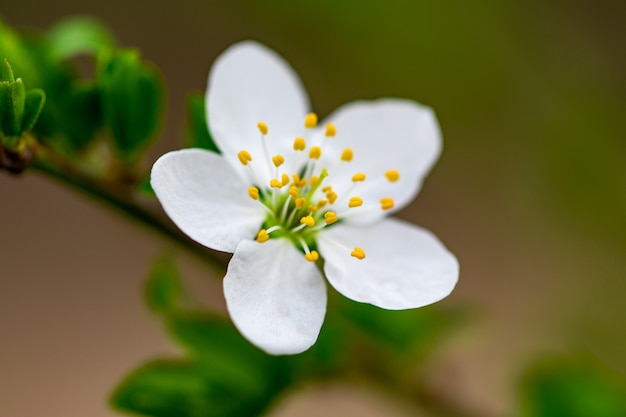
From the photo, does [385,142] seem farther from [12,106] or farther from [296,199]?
[12,106]

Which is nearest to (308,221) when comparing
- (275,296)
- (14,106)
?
(275,296)

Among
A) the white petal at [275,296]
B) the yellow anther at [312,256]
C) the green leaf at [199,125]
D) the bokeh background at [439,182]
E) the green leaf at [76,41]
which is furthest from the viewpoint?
the bokeh background at [439,182]

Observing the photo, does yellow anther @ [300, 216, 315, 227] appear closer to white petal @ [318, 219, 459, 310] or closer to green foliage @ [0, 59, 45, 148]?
white petal @ [318, 219, 459, 310]

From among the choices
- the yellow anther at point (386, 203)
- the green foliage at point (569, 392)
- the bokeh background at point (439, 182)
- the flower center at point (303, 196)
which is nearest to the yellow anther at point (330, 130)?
the flower center at point (303, 196)

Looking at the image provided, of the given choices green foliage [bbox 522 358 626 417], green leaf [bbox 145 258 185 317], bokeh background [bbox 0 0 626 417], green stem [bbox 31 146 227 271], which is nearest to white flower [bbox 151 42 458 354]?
green stem [bbox 31 146 227 271]

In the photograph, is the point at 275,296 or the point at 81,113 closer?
the point at 275,296

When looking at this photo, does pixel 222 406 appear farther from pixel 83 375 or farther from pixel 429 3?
pixel 429 3

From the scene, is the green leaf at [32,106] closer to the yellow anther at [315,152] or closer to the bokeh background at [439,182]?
the yellow anther at [315,152]
